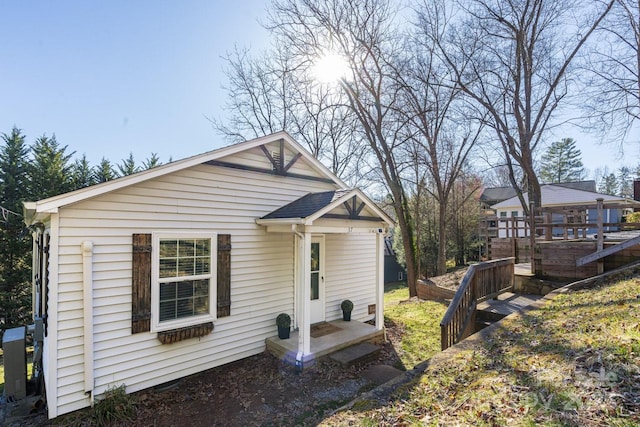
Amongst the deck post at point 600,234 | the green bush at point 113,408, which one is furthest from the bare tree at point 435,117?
the green bush at point 113,408

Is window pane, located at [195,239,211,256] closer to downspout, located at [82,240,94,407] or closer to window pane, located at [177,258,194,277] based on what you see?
window pane, located at [177,258,194,277]

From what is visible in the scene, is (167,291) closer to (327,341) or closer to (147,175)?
(147,175)

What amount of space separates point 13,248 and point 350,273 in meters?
13.1

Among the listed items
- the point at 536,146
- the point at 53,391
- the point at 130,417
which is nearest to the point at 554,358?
the point at 130,417

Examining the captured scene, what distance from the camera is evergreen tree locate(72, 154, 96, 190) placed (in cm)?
1442

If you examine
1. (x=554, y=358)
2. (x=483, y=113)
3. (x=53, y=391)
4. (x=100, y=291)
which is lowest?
A: (x=53, y=391)

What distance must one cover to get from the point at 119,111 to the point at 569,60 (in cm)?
1683

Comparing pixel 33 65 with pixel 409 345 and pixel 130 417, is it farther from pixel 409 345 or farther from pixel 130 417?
pixel 409 345

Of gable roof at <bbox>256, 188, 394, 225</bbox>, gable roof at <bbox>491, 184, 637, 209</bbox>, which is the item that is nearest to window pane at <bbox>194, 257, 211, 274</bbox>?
gable roof at <bbox>256, 188, 394, 225</bbox>

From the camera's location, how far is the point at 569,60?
11.7 meters

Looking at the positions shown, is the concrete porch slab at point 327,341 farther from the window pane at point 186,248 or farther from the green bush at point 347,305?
the window pane at point 186,248

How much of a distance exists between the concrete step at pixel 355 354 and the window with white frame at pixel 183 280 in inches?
94.8

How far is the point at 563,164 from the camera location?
127ft

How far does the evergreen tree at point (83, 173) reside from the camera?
1442 cm
